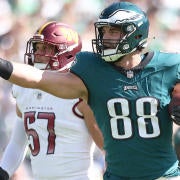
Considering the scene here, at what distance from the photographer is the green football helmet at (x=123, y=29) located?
11.0 feet

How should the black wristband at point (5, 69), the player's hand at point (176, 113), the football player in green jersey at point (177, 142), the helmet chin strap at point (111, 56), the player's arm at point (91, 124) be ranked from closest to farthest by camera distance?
the black wristband at point (5, 69), the player's hand at point (176, 113), the helmet chin strap at point (111, 56), the player's arm at point (91, 124), the football player in green jersey at point (177, 142)

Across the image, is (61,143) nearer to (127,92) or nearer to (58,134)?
(58,134)

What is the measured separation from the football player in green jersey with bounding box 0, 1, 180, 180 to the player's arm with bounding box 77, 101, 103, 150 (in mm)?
487

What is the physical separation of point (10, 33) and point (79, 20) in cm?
80

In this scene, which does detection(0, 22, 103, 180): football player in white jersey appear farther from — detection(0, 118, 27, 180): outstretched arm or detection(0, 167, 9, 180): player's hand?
detection(0, 118, 27, 180): outstretched arm

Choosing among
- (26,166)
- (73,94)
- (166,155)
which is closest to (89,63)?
(73,94)

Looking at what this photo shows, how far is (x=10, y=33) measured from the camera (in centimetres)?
732

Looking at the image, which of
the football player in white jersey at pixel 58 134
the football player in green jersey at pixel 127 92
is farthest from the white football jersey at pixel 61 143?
the football player in green jersey at pixel 127 92

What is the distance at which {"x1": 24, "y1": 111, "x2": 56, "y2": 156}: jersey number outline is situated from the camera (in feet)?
13.1

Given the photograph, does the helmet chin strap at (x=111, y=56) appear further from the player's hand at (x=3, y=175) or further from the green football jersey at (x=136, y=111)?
the player's hand at (x=3, y=175)

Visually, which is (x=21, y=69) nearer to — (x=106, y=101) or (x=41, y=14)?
(x=106, y=101)

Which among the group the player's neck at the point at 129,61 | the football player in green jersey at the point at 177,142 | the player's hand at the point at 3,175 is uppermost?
the player's neck at the point at 129,61

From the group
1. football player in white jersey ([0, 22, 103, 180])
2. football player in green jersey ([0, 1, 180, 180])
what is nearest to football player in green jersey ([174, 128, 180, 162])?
football player in white jersey ([0, 22, 103, 180])

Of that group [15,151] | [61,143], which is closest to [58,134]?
[61,143]
